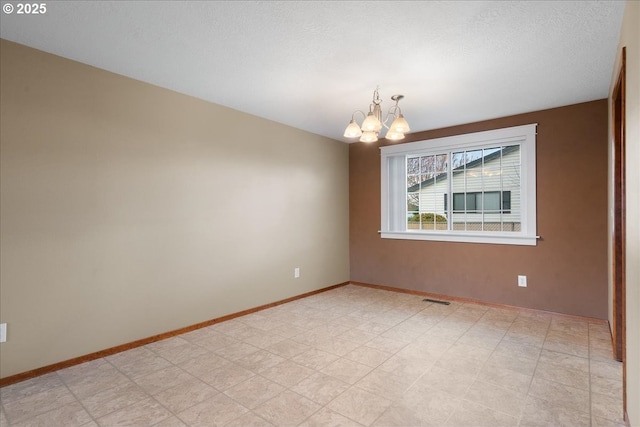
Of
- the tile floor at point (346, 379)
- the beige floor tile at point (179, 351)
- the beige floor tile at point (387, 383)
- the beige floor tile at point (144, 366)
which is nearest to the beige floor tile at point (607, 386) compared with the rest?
the tile floor at point (346, 379)

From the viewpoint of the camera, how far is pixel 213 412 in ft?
6.42

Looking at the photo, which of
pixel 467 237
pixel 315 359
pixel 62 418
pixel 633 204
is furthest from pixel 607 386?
pixel 62 418

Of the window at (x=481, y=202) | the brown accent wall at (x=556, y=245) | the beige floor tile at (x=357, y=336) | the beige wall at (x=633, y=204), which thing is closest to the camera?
the beige wall at (x=633, y=204)

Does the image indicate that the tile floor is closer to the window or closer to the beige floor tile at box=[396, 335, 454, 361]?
the beige floor tile at box=[396, 335, 454, 361]

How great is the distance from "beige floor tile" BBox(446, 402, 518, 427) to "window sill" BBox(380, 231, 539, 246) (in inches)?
99.9

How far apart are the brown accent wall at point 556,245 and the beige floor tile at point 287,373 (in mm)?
2704

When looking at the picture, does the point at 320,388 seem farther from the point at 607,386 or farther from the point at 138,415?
the point at 607,386

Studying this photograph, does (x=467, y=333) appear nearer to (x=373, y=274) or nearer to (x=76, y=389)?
(x=373, y=274)

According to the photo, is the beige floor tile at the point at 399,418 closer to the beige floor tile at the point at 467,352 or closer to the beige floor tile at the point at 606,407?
the beige floor tile at the point at 467,352

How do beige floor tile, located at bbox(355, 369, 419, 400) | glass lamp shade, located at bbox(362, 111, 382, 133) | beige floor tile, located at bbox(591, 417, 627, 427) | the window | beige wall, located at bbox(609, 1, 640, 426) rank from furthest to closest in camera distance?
the window, glass lamp shade, located at bbox(362, 111, 382, 133), beige floor tile, located at bbox(355, 369, 419, 400), beige floor tile, located at bbox(591, 417, 627, 427), beige wall, located at bbox(609, 1, 640, 426)

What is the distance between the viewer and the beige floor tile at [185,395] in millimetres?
2025

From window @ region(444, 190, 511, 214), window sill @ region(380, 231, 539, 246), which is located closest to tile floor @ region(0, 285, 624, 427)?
window sill @ region(380, 231, 539, 246)

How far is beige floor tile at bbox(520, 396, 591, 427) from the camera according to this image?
182 centimetres

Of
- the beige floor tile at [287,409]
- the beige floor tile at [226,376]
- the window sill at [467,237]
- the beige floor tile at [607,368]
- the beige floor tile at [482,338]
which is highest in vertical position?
the window sill at [467,237]
